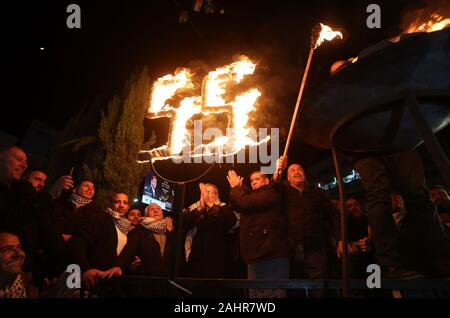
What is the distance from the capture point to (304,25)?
4.85m

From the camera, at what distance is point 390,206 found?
2641 mm

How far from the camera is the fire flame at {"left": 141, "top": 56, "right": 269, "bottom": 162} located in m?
3.78

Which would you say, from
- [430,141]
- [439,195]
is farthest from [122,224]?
[439,195]

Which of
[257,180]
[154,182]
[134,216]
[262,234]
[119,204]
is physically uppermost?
[154,182]

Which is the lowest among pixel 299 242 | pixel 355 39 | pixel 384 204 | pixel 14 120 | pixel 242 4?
pixel 299 242

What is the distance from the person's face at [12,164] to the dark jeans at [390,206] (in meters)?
3.32

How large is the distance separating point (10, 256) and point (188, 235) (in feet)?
8.83

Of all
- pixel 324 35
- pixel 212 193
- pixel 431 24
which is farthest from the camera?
pixel 212 193

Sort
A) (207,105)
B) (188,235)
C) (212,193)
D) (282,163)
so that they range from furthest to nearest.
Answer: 1. (188,235)
2. (212,193)
3. (207,105)
4. (282,163)

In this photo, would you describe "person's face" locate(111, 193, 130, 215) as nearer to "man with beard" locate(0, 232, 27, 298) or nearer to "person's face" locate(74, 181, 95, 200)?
"person's face" locate(74, 181, 95, 200)

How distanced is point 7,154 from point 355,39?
3681mm

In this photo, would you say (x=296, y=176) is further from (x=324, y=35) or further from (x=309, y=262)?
(x=324, y=35)
